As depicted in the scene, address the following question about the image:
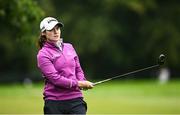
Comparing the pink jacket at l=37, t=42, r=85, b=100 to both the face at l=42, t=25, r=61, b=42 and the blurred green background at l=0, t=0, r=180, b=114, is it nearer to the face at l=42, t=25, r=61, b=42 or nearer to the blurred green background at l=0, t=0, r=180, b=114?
the face at l=42, t=25, r=61, b=42

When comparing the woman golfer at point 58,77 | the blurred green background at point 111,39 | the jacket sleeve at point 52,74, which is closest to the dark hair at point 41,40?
the woman golfer at point 58,77

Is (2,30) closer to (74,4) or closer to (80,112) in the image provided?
(74,4)

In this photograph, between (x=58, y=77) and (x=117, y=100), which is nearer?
(x=58, y=77)

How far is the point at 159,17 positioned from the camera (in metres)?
43.8

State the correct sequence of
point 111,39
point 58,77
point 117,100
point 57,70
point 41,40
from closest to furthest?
point 58,77
point 57,70
point 41,40
point 117,100
point 111,39

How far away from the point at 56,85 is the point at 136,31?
120 feet

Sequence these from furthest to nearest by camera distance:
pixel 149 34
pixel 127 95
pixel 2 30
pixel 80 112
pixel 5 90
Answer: pixel 149 34
pixel 2 30
pixel 5 90
pixel 127 95
pixel 80 112

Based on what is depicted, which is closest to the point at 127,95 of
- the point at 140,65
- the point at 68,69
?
the point at 140,65

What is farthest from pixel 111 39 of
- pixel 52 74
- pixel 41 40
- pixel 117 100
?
pixel 52 74

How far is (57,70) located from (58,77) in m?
0.16

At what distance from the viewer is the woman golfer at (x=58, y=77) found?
28.8ft

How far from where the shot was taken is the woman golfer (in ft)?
28.8

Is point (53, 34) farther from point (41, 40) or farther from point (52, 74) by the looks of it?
point (52, 74)

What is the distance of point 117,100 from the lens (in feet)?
83.4
